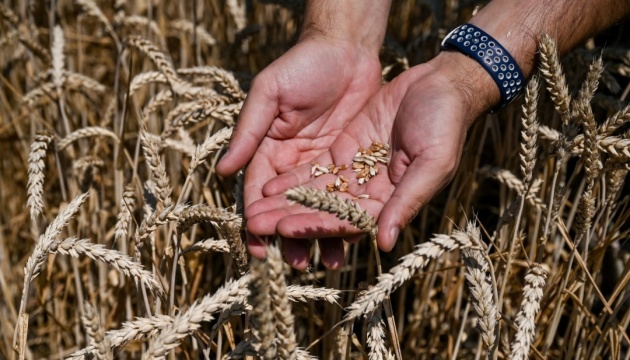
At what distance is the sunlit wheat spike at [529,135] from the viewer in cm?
137

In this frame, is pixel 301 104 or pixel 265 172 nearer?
pixel 265 172

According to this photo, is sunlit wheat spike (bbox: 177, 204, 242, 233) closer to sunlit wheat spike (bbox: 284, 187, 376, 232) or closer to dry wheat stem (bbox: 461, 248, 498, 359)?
sunlit wheat spike (bbox: 284, 187, 376, 232)

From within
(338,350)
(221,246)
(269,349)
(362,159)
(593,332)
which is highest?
(362,159)

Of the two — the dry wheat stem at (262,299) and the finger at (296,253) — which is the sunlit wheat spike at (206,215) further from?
the dry wheat stem at (262,299)

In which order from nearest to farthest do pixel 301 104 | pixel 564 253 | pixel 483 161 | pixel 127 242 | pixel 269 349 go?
1. pixel 269 349
2. pixel 301 104
3. pixel 127 242
4. pixel 564 253
5. pixel 483 161

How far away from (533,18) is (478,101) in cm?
30

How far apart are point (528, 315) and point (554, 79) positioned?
551mm

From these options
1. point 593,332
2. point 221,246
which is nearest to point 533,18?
point 593,332

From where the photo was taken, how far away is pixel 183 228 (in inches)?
56.4

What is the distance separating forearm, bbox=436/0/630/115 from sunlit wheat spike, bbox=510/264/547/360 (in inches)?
26.1

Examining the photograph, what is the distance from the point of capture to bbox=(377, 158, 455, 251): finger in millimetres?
1457

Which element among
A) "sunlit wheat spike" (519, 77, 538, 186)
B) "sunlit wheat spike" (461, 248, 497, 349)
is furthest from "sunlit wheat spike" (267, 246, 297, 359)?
"sunlit wheat spike" (519, 77, 538, 186)

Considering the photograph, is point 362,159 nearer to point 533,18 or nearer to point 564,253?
point 533,18

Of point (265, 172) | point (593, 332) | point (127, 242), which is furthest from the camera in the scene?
point (127, 242)
